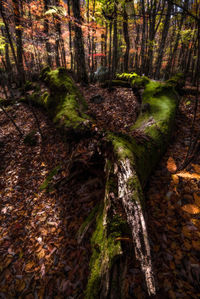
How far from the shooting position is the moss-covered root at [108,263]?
4.64 ft

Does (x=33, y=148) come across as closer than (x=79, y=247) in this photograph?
No

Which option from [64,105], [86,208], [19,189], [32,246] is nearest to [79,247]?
[86,208]

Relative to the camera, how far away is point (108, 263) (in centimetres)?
149

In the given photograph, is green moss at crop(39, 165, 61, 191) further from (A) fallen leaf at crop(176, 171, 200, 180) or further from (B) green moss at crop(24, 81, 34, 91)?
(B) green moss at crop(24, 81, 34, 91)

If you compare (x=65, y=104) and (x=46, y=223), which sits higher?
(x=65, y=104)

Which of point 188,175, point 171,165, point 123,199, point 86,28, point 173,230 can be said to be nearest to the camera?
point 123,199

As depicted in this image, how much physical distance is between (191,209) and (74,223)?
2087 mm

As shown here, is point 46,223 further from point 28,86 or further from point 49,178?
point 28,86

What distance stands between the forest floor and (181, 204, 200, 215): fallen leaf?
0.01 meters

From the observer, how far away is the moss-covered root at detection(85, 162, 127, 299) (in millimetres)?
1414

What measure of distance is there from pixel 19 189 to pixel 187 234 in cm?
398

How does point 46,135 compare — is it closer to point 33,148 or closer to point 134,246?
point 33,148

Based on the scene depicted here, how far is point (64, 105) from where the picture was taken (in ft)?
17.0

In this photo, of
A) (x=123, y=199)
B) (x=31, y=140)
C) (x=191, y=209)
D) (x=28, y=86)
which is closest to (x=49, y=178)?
(x=31, y=140)
